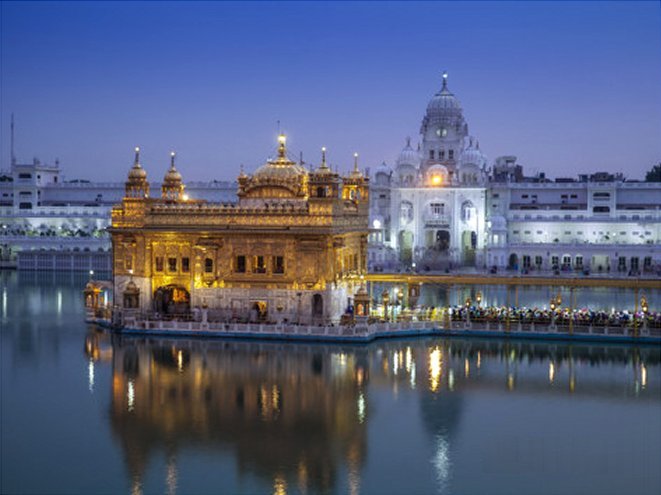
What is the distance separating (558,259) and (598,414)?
45.5 meters

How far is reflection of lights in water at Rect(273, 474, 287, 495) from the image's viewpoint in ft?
61.9

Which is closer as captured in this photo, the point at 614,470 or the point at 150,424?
the point at 614,470

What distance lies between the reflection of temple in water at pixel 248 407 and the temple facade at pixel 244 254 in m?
3.04

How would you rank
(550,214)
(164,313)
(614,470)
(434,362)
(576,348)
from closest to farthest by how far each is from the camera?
(614,470) → (434,362) → (576,348) → (164,313) → (550,214)

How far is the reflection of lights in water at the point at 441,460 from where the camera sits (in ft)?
65.9

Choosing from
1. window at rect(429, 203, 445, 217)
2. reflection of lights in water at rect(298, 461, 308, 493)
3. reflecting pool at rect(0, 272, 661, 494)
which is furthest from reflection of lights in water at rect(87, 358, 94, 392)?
window at rect(429, 203, 445, 217)

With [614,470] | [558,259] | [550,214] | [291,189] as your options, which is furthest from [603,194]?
[614,470]

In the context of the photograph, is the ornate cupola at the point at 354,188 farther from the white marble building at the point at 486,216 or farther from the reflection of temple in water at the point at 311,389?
the white marble building at the point at 486,216

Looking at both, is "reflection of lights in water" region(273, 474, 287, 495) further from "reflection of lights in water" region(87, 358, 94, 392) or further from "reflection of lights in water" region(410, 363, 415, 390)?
"reflection of lights in water" region(87, 358, 94, 392)

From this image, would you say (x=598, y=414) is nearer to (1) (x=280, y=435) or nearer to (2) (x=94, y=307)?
(1) (x=280, y=435)

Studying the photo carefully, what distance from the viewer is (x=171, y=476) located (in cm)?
1977

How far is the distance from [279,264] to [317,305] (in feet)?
6.84

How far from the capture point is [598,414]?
25.1 m

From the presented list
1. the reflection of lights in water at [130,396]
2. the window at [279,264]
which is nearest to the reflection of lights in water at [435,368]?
the window at [279,264]
